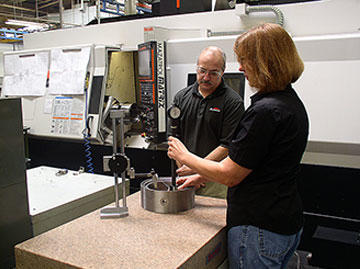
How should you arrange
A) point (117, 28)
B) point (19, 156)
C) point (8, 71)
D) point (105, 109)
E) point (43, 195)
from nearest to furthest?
point (19, 156) < point (43, 195) < point (105, 109) < point (117, 28) < point (8, 71)

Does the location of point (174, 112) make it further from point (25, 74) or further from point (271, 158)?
point (25, 74)

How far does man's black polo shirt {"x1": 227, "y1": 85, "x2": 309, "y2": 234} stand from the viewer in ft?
2.94

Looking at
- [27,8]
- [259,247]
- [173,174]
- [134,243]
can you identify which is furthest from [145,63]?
[27,8]

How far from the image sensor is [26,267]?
1005mm

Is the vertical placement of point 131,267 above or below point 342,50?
below

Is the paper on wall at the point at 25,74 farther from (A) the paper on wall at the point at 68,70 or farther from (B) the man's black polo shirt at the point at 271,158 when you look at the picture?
(B) the man's black polo shirt at the point at 271,158

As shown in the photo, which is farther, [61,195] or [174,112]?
[61,195]

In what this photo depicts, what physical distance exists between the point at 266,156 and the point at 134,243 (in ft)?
1.55

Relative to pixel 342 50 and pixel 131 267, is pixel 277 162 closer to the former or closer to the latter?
pixel 131 267

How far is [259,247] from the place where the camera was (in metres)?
0.95

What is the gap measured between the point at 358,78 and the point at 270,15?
0.66 metres

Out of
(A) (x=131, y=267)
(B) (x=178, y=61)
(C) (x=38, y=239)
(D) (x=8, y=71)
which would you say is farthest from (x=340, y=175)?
(D) (x=8, y=71)

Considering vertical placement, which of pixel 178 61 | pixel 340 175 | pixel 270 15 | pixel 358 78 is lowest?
pixel 340 175

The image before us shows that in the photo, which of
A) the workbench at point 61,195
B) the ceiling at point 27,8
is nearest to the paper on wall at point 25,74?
the workbench at point 61,195
